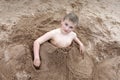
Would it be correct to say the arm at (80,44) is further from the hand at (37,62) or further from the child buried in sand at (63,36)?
the hand at (37,62)

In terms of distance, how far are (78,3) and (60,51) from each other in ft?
2.30

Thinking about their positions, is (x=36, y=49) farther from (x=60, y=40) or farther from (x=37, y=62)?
(x=60, y=40)

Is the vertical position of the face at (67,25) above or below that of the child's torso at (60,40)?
above

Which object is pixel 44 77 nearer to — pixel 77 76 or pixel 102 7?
pixel 77 76

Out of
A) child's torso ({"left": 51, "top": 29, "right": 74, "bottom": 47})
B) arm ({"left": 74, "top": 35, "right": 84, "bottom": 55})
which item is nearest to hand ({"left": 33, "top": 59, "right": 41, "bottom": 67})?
child's torso ({"left": 51, "top": 29, "right": 74, "bottom": 47})

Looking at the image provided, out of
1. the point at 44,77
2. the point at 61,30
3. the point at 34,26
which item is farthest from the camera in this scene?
the point at 34,26

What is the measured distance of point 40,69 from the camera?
154 centimetres

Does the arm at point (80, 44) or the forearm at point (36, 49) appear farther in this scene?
the arm at point (80, 44)

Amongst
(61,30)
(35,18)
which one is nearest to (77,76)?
(61,30)

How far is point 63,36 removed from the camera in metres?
1.69

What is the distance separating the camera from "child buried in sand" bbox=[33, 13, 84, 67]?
157cm

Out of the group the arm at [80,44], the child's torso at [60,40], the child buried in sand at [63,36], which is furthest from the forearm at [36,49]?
the arm at [80,44]

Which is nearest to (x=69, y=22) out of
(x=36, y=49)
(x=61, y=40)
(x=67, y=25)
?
(x=67, y=25)

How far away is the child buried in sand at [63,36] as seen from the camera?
157cm
